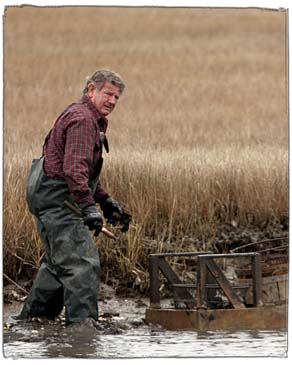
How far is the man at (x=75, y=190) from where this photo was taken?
26.8ft

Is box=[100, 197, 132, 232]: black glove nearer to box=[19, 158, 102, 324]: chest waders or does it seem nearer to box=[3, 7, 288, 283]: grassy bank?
box=[19, 158, 102, 324]: chest waders

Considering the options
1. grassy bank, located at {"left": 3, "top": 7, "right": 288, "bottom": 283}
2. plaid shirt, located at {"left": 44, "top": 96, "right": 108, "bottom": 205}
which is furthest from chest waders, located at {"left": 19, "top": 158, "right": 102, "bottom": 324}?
grassy bank, located at {"left": 3, "top": 7, "right": 288, "bottom": 283}

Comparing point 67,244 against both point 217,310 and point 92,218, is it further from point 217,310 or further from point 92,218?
point 217,310

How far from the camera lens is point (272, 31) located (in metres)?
20.6

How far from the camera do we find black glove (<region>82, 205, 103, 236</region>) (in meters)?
8.12

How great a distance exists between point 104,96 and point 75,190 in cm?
65

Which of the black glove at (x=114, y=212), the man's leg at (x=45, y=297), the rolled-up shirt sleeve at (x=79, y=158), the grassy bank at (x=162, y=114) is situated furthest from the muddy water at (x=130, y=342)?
the grassy bank at (x=162, y=114)

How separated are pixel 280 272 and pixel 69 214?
6.82 ft

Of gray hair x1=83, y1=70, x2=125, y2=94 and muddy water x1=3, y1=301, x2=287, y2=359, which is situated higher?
gray hair x1=83, y1=70, x2=125, y2=94

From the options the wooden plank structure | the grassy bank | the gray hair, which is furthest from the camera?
the grassy bank

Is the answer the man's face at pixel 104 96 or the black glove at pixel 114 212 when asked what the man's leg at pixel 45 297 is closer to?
the black glove at pixel 114 212

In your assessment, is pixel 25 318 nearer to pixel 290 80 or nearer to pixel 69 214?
pixel 69 214

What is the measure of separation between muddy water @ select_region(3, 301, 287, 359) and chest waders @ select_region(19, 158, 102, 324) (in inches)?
8.3

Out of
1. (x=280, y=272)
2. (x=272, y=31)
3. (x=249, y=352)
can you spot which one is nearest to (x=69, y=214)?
(x=249, y=352)
